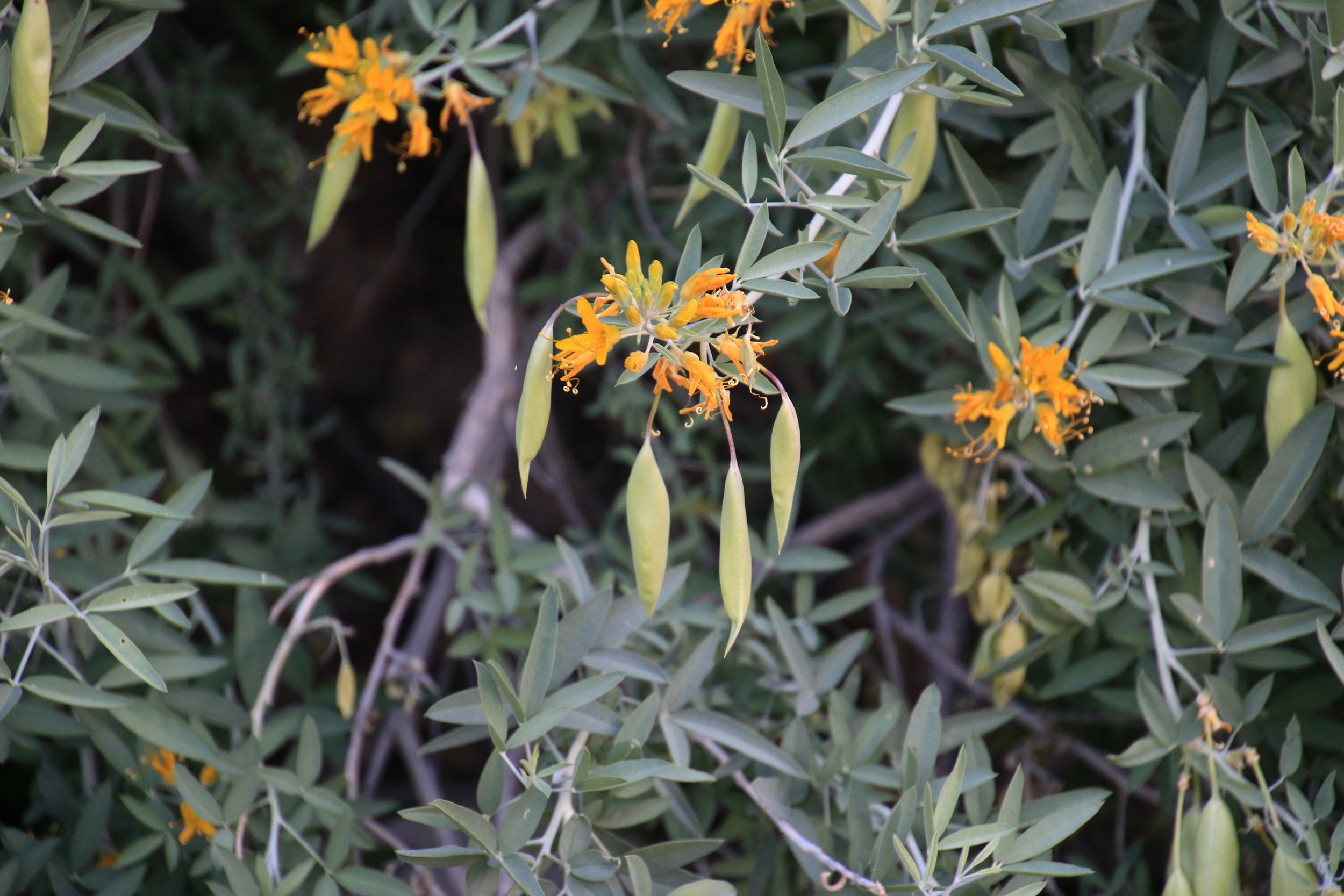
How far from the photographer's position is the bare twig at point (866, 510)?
173 cm

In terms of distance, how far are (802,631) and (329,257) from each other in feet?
5.76

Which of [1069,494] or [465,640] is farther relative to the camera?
[465,640]

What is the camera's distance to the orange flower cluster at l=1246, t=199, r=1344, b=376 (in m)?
0.87

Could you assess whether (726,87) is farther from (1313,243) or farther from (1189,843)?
(1189,843)

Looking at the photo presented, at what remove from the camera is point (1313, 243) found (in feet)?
2.94

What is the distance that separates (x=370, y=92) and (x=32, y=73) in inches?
12.8

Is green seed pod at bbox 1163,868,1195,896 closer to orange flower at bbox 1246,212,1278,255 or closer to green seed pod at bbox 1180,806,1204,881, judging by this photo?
green seed pod at bbox 1180,806,1204,881

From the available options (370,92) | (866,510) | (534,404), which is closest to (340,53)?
(370,92)

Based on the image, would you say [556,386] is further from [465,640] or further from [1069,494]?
[1069,494]

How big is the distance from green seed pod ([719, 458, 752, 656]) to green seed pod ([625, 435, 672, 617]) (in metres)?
0.05

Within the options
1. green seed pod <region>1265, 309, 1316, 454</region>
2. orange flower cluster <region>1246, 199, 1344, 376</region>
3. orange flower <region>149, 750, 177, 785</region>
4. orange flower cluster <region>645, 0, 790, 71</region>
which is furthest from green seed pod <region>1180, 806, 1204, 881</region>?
orange flower <region>149, 750, 177, 785</region>

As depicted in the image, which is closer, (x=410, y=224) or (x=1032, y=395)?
(x=1032, y=395)

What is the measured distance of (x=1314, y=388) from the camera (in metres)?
0.95

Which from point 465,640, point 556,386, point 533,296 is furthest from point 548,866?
point 556,386
